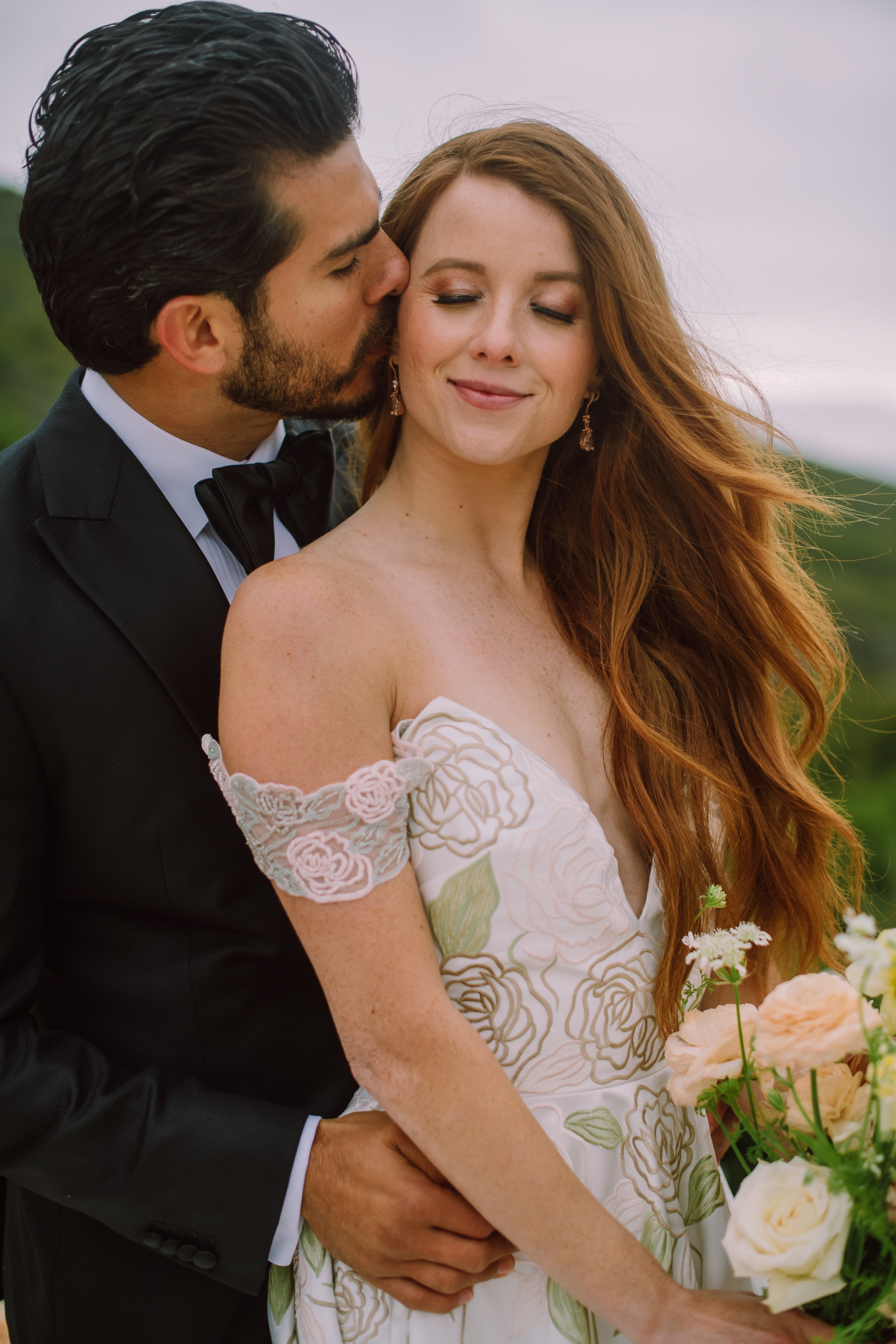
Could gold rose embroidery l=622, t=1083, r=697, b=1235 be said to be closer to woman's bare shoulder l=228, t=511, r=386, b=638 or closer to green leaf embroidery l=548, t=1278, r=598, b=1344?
green leaf embroidery l=548, t=1278, r=598, b=1344

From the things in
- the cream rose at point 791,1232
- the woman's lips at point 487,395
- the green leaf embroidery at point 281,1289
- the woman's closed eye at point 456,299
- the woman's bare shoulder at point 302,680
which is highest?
the woman's closed eye at point 456,299

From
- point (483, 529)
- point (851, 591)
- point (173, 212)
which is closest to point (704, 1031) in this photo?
point (483, 529)

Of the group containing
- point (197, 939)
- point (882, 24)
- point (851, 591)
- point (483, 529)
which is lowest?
point (851, 591)

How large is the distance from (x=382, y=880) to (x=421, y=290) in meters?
1.13

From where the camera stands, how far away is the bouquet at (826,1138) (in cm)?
118

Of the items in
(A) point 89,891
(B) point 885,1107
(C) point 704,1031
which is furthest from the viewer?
(A) point 89,891

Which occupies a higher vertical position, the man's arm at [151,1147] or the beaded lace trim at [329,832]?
the beaded lace trim at [329,832]

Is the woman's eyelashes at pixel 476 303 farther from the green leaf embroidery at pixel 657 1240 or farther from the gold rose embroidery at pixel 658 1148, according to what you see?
the green leaf embroidery at pixel 657 1240

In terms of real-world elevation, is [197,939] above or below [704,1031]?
below

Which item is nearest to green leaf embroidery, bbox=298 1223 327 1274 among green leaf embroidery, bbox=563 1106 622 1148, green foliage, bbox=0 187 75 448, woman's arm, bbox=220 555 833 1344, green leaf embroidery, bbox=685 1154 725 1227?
woman's arm, bbox=220 555 833 1344

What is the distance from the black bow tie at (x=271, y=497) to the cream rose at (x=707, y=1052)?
1111 millimetres

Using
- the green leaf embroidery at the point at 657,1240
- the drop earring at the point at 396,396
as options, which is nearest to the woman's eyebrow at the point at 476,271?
the drop earring at the point at 396,396

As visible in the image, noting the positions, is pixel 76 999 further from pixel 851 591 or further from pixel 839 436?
pixel 851 591

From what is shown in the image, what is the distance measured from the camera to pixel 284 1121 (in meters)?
1.73
